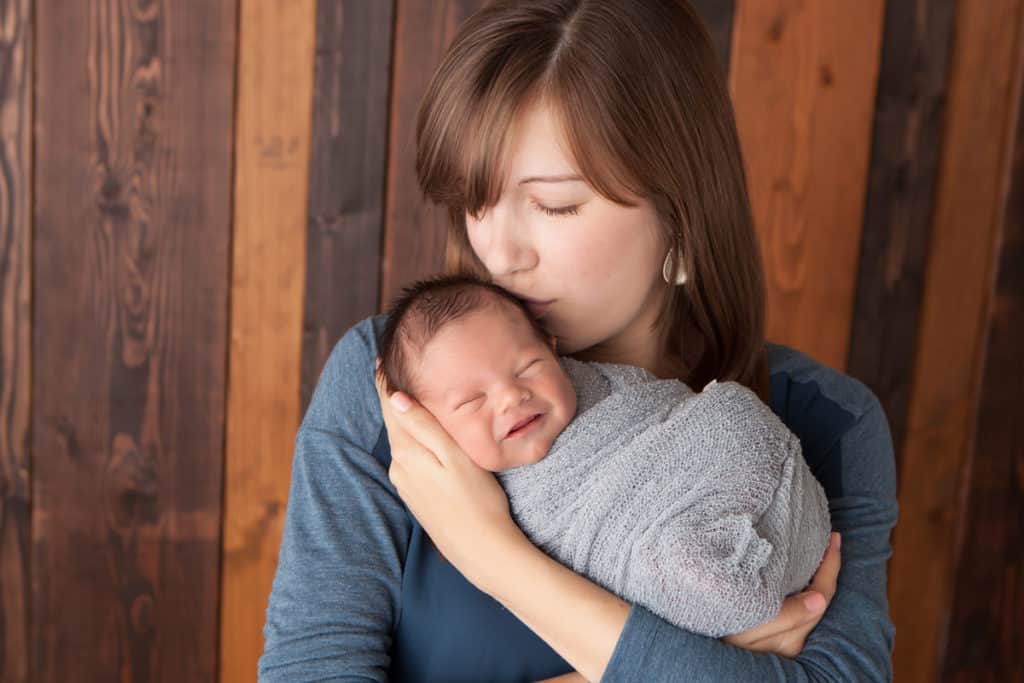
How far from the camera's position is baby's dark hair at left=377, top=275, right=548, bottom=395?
Result: 3.71 ft

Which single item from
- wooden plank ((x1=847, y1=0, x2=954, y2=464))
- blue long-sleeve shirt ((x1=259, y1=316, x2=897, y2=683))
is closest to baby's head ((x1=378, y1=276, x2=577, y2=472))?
blue long-sleeve shirt ((x1=259, y1=316, x2=897, y2=683))

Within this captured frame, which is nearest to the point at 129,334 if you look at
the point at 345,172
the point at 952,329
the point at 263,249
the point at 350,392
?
the point at 263,249

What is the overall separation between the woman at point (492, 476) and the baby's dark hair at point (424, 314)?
0.04 metres

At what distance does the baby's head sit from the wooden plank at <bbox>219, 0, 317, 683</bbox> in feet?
2.61

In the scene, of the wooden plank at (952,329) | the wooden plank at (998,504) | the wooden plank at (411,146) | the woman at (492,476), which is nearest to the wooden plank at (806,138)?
Result: the wooden plank at (952,329)

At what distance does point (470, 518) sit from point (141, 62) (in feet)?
3.84

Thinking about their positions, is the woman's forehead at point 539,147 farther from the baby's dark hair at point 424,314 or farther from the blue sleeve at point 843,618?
the blue sleeve at point 843,618

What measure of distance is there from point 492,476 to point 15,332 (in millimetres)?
1159

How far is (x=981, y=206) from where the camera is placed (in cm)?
206

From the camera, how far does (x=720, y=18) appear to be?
191cm

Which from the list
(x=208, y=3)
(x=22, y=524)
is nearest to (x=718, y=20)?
(x=208, y=3)

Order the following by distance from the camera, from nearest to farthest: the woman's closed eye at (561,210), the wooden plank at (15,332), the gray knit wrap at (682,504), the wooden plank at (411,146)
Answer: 1. the gray knit wrap at (682,504)
2. the woman's closed eye at (561,210)
3. the wooden plank at (15,332)
4. the wooden plank at (411,146)

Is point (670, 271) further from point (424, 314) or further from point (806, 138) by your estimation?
point (806, 138)

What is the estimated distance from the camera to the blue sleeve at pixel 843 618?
1.00 m
